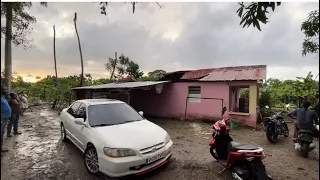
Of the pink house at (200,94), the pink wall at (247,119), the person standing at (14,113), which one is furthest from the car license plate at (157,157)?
the pink wall at (247,119)

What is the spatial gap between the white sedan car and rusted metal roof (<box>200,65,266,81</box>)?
6.02 metres

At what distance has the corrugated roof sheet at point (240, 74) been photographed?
30.6 ft

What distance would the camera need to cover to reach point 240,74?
32.9 feet

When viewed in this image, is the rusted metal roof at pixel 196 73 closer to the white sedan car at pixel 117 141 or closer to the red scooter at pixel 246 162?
the white sedan car at pixel 117 141

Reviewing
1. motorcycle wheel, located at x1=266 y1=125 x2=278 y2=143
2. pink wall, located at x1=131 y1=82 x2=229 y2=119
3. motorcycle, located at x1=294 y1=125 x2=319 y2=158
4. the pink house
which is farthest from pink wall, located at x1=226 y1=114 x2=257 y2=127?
motorcycle, located at x1=294 y1=125 x2=319 y2=158

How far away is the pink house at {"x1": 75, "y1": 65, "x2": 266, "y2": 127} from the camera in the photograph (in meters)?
9.55

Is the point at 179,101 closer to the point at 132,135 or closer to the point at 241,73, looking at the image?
the point at 241,73

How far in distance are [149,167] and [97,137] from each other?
120 centimetres

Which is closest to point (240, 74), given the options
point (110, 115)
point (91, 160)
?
point (110, 115)

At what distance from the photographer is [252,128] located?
9227mm

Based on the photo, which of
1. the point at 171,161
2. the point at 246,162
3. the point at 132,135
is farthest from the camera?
the point at 171,161

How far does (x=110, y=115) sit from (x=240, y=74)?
23.5ft

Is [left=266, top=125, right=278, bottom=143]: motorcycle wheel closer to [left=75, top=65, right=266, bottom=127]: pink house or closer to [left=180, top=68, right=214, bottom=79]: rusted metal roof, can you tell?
[left=75, top=65, right=266, bottom=127]: pink house

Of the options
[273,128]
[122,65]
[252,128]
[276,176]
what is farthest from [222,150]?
[122,65]
